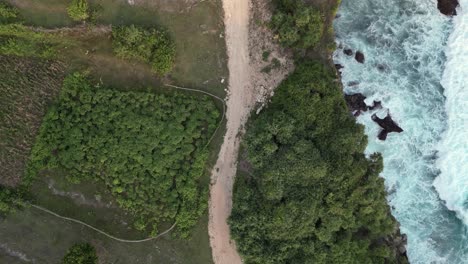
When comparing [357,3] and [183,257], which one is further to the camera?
[357,3]

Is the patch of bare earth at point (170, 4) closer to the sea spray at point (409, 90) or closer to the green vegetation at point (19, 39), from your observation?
Answer: the green vegetation at point (19, 39)

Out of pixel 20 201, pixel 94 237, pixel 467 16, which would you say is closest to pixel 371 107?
pixel 467 16

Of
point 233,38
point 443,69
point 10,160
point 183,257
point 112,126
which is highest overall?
point 233,38

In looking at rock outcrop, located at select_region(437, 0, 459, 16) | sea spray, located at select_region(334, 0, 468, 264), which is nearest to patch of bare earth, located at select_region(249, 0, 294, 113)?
sea spray, located at select_region(334, 0, 468, 264)

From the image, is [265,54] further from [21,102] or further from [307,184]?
[21,102]

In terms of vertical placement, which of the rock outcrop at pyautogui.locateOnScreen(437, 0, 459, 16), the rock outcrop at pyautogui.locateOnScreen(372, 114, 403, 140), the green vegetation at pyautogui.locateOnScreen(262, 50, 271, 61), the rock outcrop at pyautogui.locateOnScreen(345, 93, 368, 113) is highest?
the rock outcrop at pyautogui.locateOnScreen(437, 0, 459, 16)

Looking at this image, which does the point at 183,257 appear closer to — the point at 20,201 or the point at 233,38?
the point at 20,201

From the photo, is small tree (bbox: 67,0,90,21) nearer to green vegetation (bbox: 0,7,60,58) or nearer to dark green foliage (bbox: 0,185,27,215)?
green vegetation (bbox: 0,7,60,58)
